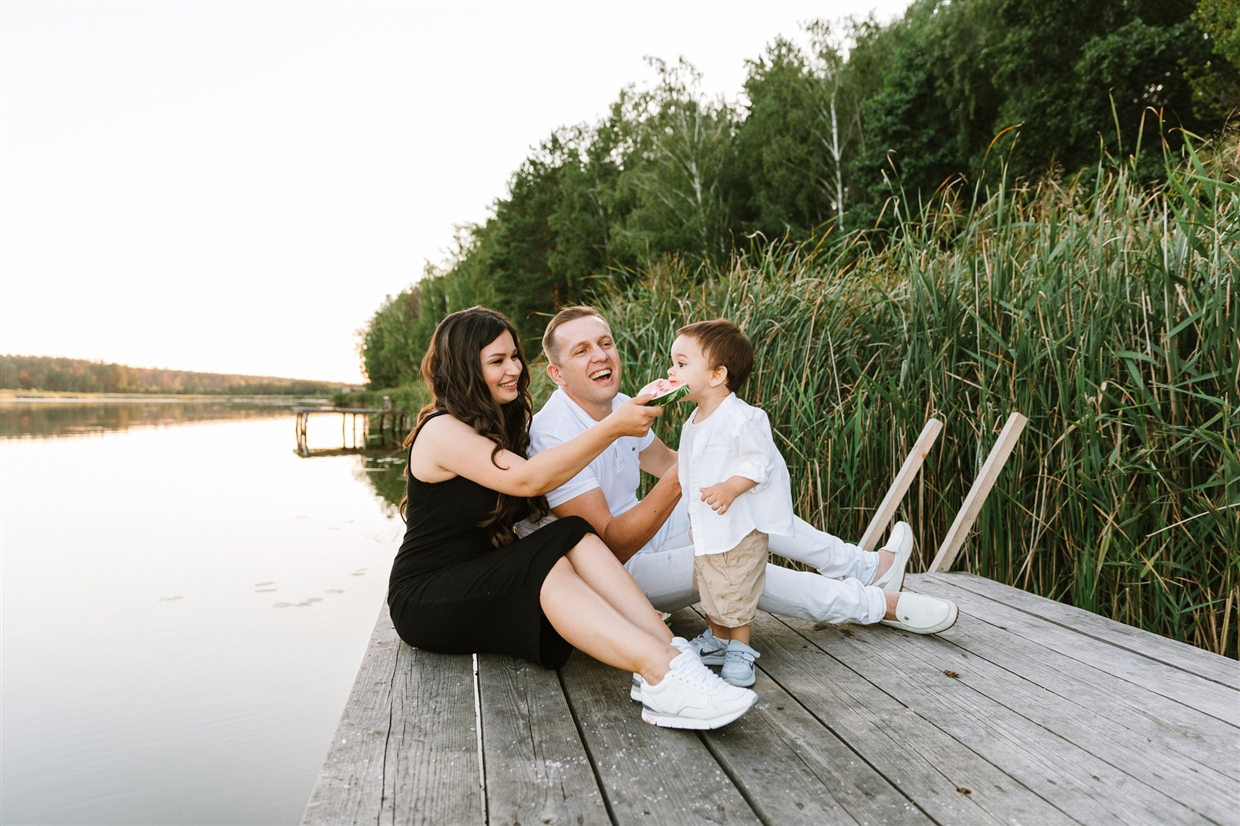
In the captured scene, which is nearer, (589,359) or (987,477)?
(589,359)

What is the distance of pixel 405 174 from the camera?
35.2 meters

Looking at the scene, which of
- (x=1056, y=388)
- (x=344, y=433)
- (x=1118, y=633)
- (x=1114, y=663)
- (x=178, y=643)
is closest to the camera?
(x=1114, y=663)

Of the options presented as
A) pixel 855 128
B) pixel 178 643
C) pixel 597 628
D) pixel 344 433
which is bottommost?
pixel 178 643

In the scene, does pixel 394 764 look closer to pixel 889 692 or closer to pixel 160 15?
pixel 889 692

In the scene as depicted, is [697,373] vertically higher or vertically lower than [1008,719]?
higher

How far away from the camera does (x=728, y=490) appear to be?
219 centimetres

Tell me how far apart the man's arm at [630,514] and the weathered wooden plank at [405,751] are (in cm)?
57

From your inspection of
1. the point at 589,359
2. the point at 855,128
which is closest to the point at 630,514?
the point at 589,359

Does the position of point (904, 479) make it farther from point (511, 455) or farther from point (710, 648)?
point (511, 455)

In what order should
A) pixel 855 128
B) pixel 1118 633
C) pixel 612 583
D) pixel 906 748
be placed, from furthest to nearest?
1. pixel 855 128
2. pixel 1118 633
3. pixel 612 583
4. pixel 906 748

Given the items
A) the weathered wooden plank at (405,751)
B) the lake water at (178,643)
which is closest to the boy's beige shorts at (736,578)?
the weathered wooden plank at (405,751)

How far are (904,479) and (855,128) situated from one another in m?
23.4

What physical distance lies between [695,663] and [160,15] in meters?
22.9

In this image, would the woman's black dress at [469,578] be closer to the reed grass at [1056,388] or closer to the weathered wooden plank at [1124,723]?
the weathered wooden plank at [1124,723]
